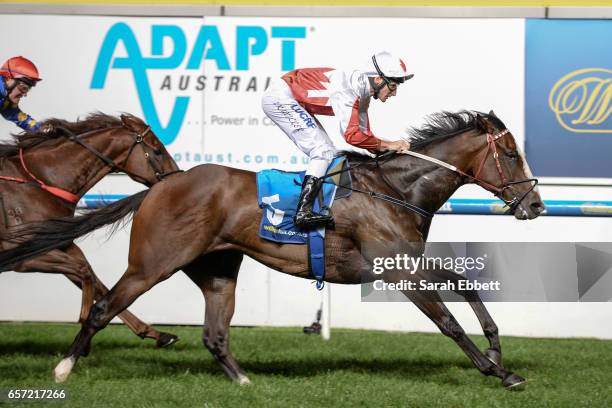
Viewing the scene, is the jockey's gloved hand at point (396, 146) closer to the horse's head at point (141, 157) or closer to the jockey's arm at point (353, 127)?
the jockey's arm at point (353, 127)

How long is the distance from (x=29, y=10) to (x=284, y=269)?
4272 mm

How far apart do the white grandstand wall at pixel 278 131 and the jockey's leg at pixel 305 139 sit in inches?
84.3

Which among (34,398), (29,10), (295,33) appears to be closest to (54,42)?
(29,10)

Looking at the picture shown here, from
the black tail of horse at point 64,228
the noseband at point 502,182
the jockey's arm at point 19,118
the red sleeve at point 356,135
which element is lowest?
the black tail of horse at point 64,228

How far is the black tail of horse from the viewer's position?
18.9ft

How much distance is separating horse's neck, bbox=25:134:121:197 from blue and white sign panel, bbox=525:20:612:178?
3.89m

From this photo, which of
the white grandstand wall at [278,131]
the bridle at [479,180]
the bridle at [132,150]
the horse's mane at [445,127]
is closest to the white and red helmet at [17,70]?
the bridle at [132,150]

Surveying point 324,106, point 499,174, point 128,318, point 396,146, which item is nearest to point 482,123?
point 499,174

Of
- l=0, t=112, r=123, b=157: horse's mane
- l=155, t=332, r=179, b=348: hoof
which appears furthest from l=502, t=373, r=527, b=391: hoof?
l=0, t=112, r=123, b=157: horse's mane

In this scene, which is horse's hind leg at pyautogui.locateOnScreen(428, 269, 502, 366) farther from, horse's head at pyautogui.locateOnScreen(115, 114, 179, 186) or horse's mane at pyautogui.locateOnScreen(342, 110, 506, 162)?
horse's head at pyautogui.locateOnScreen(115, 114, 179, 186)

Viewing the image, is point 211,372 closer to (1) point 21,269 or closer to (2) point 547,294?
(1) point 21,269

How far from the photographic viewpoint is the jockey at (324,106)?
5.47 m

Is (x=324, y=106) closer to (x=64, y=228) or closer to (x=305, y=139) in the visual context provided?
(x=305, y=139)

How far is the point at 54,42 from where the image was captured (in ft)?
27.2
